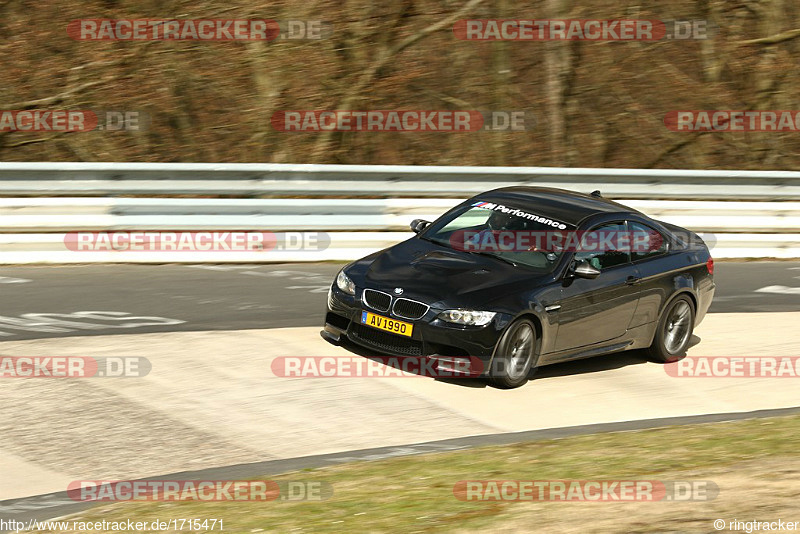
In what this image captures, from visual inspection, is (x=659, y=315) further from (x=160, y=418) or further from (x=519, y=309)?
(x=160, y=418)

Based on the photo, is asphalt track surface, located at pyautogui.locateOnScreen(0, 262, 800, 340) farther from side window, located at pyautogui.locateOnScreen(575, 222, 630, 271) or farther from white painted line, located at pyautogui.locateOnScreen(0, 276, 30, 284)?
side window, located at pyautogui.locateOnScreen(575, 222, 630, 271)

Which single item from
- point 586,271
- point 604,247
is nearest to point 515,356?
point 586,271

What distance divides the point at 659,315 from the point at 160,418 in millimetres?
5120

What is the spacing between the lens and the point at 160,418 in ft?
28.2

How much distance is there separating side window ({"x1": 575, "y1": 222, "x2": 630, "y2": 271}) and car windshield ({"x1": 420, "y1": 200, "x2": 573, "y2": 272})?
0.69 feet

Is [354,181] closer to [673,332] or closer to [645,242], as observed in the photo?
[645,242]

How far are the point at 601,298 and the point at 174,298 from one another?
4677mm

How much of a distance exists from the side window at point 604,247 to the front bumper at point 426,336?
4.59ft

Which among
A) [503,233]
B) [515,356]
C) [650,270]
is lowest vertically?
[515,356]

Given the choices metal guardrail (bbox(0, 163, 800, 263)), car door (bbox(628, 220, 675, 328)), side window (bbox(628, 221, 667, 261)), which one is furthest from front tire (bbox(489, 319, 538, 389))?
metal guardrail (bbox(0, 163, 800, 263))

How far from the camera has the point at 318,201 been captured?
1498cm

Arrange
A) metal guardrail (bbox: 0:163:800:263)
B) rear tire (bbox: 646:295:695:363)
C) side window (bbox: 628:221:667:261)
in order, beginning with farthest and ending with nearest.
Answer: metal guardrail (bbox: 0:163:800:263) → rear tire (bbox: 646:295:695:363) → side window (bbox: 628:221:667:261)

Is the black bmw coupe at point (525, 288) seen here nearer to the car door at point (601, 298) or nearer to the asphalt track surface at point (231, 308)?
the car door at point (601, 298)

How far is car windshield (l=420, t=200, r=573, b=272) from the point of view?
10484 millimetres
